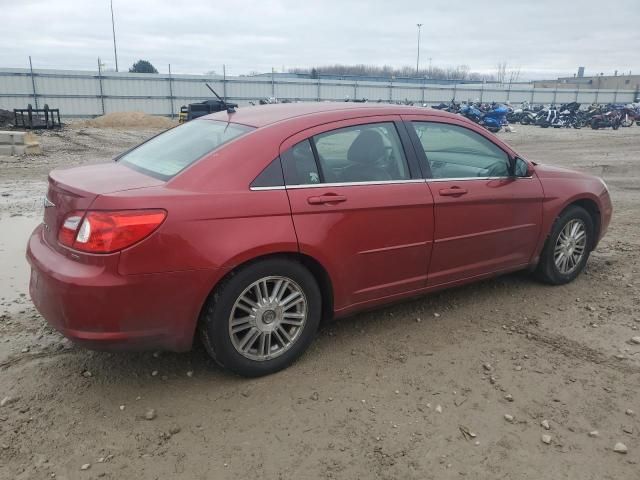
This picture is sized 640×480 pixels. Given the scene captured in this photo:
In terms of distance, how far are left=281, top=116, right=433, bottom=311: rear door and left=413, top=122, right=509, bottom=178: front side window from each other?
0.23m

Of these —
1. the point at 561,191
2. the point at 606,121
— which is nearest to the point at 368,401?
the point at 561,191

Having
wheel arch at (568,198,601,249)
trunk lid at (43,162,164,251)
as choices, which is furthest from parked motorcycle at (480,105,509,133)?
trunk lid at (43,162,164,251)

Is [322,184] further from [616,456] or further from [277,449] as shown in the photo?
[616,456]

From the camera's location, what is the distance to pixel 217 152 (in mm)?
3184

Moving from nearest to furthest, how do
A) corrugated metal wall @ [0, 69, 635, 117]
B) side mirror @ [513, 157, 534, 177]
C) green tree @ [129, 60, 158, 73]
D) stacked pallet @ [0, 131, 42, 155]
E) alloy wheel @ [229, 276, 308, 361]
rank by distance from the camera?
alloy wheel @ [229, 276, 308, 361], side mirror @ [513, 157, 534, 177], stacked pallet @ [0, 131, 42, 155], corrugated metal wall @ [0, 69, 635, 117], green tree @ [129, 60, 158, 73]

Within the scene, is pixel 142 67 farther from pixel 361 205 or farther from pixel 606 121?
pixel 361 205

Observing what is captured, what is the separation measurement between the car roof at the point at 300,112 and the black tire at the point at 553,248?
5.10ft

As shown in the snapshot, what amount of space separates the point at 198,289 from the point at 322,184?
40.5 inches

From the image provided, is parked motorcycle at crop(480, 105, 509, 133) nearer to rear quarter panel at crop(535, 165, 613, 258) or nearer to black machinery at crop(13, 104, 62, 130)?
black machinery at crop(13, 104, 62, 130)

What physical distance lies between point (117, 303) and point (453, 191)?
7.97 ft

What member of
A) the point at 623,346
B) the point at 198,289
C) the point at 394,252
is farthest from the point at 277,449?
the point at 623,346

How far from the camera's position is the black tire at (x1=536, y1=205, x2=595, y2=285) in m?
4.72

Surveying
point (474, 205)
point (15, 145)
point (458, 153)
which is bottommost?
point (15, 145)

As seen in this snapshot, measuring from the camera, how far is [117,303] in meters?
2.77
